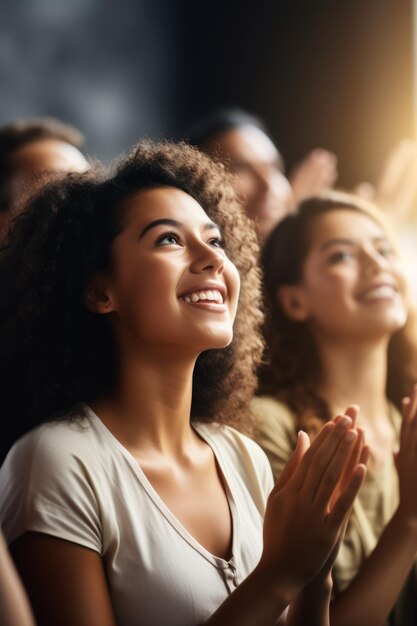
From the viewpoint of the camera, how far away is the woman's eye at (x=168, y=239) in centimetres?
103

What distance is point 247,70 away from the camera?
240 centimetres

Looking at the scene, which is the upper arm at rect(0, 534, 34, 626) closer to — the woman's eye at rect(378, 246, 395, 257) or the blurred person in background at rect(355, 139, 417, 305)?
the woman's eye at rect(378, 246, 395, 257)

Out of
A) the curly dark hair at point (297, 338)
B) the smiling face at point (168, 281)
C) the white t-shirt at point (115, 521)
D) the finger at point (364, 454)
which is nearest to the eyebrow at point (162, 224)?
the smiling face at point (168, 281)

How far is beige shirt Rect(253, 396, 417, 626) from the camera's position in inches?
51.1

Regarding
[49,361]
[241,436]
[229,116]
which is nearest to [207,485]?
[241,436]

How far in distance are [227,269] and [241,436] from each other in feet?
0.86

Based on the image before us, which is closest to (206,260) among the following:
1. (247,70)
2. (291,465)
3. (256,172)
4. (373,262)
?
(291,465)

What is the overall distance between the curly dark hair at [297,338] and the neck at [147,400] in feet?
1.36

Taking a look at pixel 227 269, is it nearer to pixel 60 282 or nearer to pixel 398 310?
pixel 60 282

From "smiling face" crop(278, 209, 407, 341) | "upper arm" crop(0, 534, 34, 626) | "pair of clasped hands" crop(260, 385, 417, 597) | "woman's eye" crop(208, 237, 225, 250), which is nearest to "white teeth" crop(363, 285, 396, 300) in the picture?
"smiling face" crop(278, 209, 407, 341)

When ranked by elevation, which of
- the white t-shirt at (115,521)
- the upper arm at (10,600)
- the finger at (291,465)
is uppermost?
the finger at (291,465)

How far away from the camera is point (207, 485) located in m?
1.05

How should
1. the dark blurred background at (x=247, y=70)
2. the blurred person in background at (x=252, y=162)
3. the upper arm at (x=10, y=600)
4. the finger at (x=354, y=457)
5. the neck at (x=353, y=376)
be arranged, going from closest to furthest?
the upper arm at (x=10, y=600), the finger at (x=354, y=457), the neck at (x=353, y=376), the blurred person in background at (x=252, y=162), the dark blurred background at (x=247, y=70)

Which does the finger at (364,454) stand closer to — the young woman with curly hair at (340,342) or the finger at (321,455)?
the finger at (321,455)
